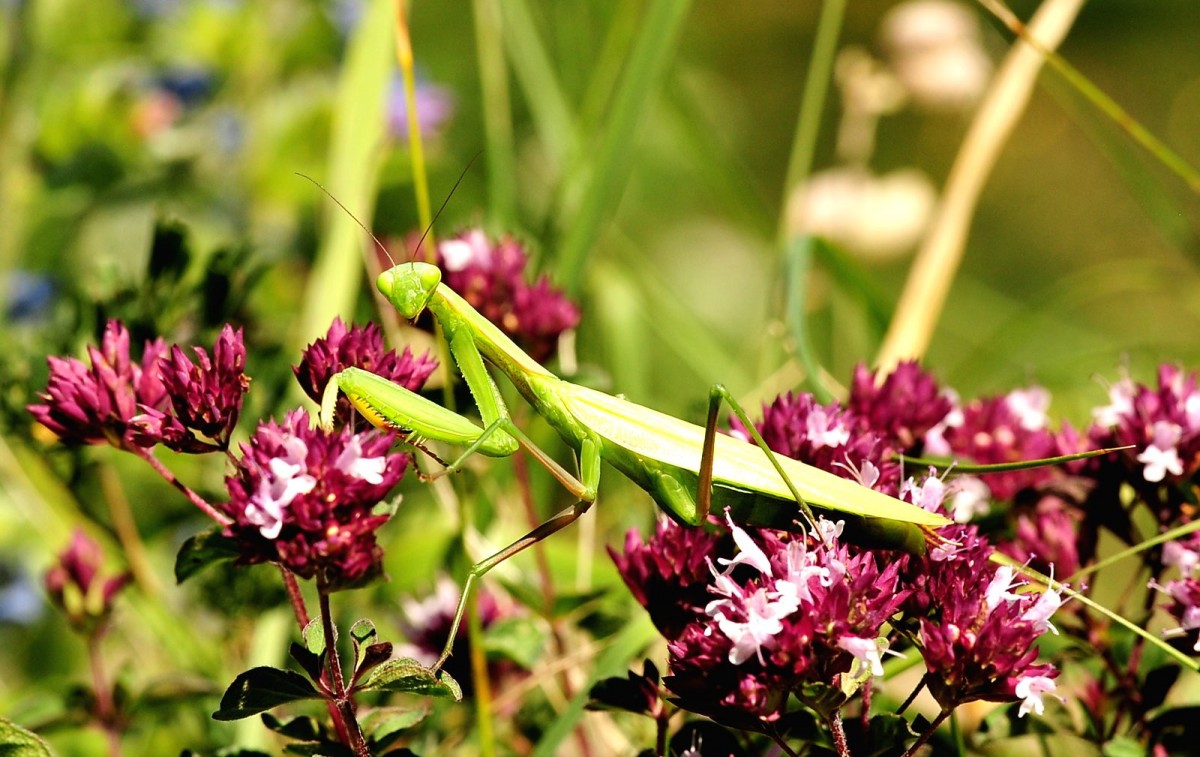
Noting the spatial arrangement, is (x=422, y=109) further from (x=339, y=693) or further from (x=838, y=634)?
(x=838, y=634)

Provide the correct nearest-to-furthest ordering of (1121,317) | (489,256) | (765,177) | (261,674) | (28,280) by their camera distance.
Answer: (261,674) → (489,256) → (28,280) → (1121,317) → (765,177)

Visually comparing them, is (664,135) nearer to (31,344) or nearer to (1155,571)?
(31,344)

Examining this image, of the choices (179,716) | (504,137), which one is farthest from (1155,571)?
(504,137)

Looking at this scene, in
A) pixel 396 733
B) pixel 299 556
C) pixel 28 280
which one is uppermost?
pixel 28 280

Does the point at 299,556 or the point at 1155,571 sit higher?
the point at 299,556

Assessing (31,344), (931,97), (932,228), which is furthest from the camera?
(931,97)

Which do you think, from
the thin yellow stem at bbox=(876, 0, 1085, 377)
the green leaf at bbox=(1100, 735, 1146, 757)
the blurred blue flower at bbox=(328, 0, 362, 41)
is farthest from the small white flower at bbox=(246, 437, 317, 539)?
the blurred blue flower at bbox=(328, 0, 362, 41)
